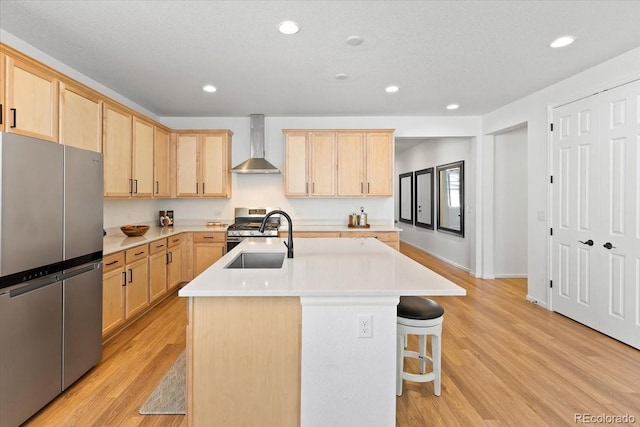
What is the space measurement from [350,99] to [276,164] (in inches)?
64.1

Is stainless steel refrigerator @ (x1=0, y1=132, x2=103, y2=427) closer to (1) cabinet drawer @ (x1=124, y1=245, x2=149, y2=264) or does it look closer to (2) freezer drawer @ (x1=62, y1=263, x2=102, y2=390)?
(2) freezer drawer @ (x1=62, y1=263, x2=102, y2=390)

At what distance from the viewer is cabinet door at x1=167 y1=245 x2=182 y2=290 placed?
4.27 m

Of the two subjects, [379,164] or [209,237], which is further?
[379,164]

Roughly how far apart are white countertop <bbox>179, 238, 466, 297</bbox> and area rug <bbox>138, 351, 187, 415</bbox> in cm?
91

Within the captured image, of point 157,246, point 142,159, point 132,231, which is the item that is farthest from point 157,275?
point 142,159

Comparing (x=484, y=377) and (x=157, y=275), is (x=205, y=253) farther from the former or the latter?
(x=484, y=377)

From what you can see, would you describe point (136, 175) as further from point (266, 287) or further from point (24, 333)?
point (266, 287)

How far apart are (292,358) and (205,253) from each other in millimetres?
3375

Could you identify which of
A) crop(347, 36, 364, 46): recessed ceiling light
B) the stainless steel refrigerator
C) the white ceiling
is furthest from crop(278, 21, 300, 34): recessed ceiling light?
the stainless steel refrigerator

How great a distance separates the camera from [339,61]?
124 inches

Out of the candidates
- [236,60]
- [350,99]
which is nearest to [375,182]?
[350,99]

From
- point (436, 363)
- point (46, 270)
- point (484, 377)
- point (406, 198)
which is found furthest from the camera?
point (406, 198)

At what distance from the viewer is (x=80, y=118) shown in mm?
2969

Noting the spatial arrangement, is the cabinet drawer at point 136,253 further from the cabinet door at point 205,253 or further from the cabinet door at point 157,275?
the cabinet door at point 205,253
